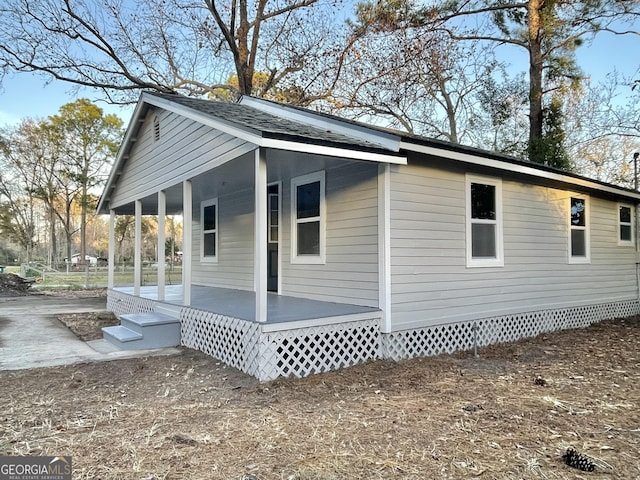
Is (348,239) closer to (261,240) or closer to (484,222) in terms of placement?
(261,240)

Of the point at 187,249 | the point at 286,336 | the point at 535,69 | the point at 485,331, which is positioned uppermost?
the point at 535,69

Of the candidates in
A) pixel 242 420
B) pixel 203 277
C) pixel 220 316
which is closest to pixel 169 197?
pixel 203 277

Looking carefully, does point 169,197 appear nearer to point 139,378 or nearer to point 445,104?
point 139,378

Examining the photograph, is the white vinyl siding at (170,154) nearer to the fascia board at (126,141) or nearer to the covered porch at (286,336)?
the fascia board at (126,141)

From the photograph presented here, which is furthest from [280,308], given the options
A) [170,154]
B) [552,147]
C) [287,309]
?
[552,147]

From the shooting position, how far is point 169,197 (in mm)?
9484

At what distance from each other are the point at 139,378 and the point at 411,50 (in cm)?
1680

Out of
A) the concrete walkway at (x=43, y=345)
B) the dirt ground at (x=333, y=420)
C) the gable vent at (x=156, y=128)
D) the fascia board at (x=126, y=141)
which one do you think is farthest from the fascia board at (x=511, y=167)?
the fascia board at (x=126, y=141)

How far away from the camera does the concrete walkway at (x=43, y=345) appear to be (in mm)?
5789

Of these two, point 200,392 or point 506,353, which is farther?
point 506,353

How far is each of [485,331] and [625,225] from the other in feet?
19.6

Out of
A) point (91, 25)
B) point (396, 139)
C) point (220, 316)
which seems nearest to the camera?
point (396, 139)

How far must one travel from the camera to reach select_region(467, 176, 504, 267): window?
6.79 meters

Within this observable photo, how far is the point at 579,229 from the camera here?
891cm
